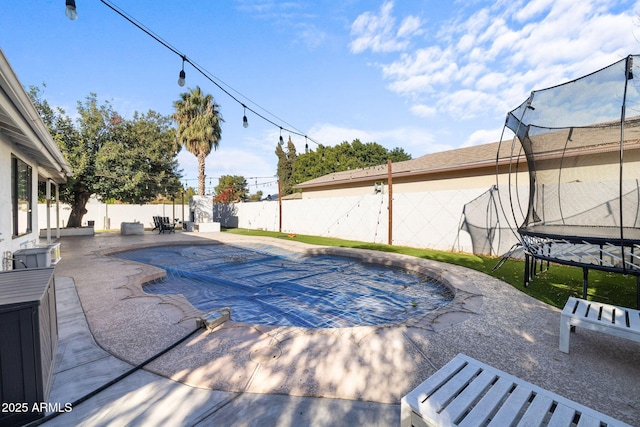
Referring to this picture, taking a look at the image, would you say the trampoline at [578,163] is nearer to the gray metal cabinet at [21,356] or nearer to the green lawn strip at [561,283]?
the green lawn strip at [561,283]

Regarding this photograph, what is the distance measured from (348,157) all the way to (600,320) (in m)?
33.0

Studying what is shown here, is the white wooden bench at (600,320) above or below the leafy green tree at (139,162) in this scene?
below

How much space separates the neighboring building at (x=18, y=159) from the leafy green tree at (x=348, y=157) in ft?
94.5

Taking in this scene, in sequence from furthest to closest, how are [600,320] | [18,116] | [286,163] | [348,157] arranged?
[286,163]
[348,157]
[18,116]
[600,320]

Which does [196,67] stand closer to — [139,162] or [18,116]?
[18,116]

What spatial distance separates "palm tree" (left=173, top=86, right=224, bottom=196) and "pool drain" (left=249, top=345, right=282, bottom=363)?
17.7 metres

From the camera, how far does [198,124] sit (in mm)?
17781

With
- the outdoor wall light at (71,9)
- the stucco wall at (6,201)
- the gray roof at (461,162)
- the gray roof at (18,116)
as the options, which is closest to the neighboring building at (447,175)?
the gray roof at (461,162)

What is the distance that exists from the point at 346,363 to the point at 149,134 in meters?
15.7

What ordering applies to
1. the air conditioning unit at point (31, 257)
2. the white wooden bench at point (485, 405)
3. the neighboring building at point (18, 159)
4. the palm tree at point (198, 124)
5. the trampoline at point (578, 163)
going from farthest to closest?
the palm tree at point (198, 124)
the air conditioning unit at point (31, 257)
the trampoline at point (578, 163)
the neighboring building at point (18, 159)
the white wooden bench at point (485, 405)

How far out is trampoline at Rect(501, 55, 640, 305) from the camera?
4.65 m

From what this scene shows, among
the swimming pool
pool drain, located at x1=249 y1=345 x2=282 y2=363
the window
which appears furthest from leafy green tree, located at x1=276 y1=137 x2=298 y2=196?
pool drain, located at x1=249 y1=345 x2=282 y2=363

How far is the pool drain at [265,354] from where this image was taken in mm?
2336

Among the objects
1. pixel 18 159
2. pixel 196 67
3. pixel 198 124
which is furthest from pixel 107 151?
pixel 196 67
